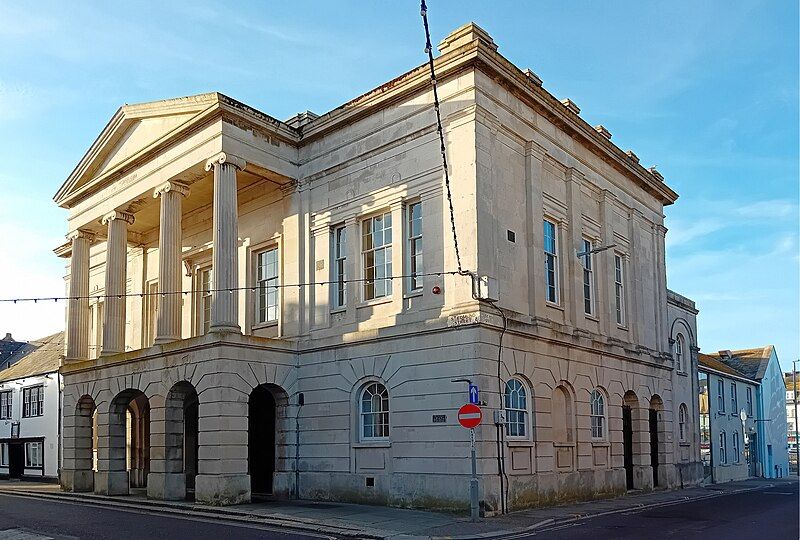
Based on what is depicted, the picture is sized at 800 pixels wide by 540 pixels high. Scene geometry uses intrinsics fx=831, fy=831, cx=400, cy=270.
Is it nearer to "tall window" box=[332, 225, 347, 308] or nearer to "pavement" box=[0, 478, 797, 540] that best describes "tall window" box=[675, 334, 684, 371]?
"pavement" box=[0, 478, 797, 540]

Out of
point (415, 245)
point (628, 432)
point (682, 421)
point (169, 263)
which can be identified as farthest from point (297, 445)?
point (682, 421)

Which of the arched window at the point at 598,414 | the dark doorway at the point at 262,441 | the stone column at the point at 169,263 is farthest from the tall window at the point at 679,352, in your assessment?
the stone column at the point at 169,263

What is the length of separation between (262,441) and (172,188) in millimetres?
8639

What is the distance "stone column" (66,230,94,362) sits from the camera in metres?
29.6

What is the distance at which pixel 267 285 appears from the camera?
27078 millimetres

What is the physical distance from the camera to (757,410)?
49250 millimetres

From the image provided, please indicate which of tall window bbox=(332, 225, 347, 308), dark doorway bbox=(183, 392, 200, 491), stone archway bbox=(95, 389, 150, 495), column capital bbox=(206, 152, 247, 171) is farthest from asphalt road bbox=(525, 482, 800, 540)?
stone archway bbox=(95, 389, 150, 495)

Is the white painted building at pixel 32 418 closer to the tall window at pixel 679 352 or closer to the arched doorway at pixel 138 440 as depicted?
the arched doorway at pixel 138 440

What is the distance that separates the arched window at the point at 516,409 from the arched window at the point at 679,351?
14.3m

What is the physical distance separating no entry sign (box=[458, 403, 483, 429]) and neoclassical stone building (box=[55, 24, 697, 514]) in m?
1.77

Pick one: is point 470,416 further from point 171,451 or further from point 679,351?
point 679,351

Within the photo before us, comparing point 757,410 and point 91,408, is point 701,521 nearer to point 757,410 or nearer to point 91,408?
point 91,408

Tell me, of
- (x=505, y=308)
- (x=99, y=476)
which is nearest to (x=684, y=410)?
(x=505, y=308)

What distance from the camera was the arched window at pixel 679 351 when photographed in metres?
34.9
